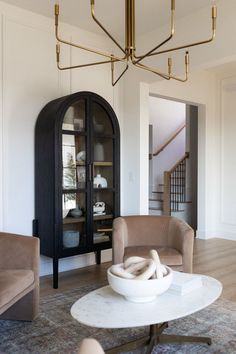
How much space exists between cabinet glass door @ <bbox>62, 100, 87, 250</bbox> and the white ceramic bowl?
171 cm

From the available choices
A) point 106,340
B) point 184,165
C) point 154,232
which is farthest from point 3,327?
point 184,165

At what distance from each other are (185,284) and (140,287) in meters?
0.39

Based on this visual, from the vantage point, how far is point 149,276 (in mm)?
1866

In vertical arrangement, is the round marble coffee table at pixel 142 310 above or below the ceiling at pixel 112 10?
below

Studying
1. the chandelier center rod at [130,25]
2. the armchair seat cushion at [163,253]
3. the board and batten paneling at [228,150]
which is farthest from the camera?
the board and batten paneling at [228,150]

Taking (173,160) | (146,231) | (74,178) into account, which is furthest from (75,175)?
(173,160)

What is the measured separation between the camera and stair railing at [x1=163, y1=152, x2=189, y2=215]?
6.62 m

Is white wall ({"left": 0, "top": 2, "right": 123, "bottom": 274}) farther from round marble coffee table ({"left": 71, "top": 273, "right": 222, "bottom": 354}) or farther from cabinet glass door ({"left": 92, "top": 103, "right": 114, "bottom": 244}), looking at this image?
round marble coffee table ({"left": 71, "top": 273, "right": 222, "bottom": 354})

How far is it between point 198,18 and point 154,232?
2299mm

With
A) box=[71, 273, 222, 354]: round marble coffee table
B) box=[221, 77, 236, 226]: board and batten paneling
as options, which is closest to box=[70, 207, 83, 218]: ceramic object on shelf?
box=[71, 273, 222, 354]: round marble coffee table

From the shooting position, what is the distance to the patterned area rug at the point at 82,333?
7.29 feet

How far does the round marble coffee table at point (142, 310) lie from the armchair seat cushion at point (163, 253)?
2.46 feet

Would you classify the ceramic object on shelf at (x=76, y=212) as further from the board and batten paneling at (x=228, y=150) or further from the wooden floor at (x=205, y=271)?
the board and batten paneling at (x=228, y=150)

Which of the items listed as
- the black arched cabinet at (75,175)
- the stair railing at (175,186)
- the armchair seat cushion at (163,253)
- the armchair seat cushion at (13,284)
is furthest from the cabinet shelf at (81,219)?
the stair railing at (175,186)
